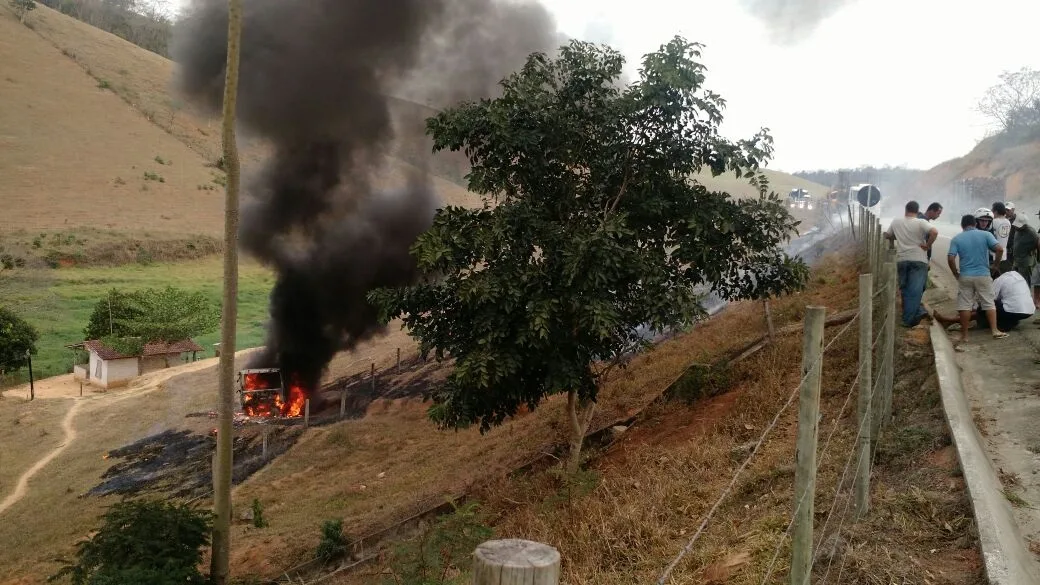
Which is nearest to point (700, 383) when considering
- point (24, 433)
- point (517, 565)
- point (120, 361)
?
point (517, 565)

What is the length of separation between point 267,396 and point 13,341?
10.7m

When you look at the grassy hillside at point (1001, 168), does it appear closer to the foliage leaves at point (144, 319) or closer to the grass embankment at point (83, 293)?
the grass embankment at point (83, 293)

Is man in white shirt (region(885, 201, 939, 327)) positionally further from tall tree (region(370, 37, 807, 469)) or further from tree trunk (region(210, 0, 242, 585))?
tree trunk (region(210, 0, 242, 585))

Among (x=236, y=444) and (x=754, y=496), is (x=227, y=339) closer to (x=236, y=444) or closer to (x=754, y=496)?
(x=754, y=496)

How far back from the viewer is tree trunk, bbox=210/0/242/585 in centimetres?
908

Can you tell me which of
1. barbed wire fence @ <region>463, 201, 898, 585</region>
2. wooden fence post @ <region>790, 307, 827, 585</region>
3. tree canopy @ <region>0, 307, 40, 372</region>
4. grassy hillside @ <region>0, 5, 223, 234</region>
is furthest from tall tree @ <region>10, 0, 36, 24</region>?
wooden fence post @ <region>790, 307, 827, 585</region>

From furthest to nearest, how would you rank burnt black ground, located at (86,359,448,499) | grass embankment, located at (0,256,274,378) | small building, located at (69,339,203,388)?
grass embankment, located at (0,256,274,378)
small building, located at (69,339,203,388)
burnt black ground, located at (86,359,448,499)

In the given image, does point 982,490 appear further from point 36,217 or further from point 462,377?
point 36,217

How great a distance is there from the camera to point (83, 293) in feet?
114

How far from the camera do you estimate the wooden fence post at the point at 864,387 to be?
12.5 ft

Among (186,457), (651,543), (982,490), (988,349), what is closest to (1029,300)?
(988,349)

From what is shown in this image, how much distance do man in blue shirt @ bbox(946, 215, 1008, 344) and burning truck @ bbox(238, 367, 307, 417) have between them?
17818 millimetres

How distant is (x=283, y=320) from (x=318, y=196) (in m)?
4.51

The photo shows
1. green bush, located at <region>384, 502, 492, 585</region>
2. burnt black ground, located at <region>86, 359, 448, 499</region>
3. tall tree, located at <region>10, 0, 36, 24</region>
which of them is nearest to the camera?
green bush, located at <region>384, 502, 492, 585</region>
